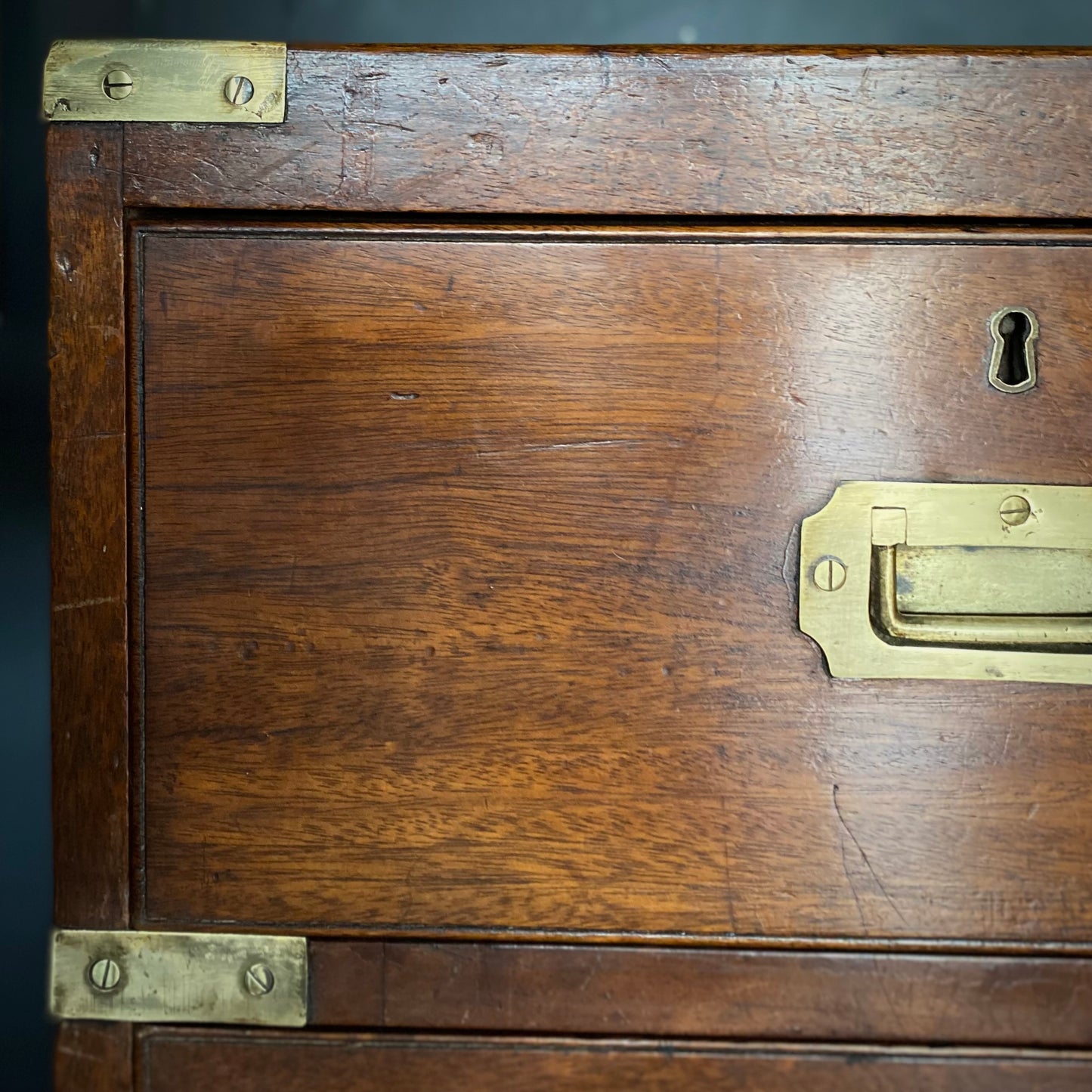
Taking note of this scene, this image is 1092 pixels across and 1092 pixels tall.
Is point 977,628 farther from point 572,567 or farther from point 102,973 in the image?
point 102,973

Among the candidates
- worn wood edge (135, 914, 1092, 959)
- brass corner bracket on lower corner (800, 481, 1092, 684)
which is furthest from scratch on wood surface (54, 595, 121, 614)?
brass corner bracket on lower corner (800, 481, 1092, 684)

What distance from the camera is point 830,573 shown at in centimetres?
51

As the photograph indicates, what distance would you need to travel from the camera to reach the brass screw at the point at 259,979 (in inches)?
20.7

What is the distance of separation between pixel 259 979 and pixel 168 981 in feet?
0.16

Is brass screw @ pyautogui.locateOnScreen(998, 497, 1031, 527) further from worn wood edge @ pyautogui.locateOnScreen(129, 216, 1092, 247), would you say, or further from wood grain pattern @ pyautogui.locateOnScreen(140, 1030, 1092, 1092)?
wood grain pattern @ pyautogui.locateOnScreen(140, 1030, 1092, 1092)

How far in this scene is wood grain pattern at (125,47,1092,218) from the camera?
1.63ft

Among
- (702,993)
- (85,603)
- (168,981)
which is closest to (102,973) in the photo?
(168,981)

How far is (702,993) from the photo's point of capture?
52cm

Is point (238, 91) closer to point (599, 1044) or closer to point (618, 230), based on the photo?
point (618, 230)

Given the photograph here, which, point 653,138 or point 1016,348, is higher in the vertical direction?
point 653,138

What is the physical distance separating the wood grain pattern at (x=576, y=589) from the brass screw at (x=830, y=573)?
2 centimetres

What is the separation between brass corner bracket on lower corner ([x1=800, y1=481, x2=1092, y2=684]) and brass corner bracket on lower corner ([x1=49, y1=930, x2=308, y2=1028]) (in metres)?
0.33

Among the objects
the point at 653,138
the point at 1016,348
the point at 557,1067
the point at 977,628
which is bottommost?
the point at 557,1067

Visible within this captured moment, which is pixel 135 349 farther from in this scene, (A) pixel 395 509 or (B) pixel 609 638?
(B) pixel 609 638
